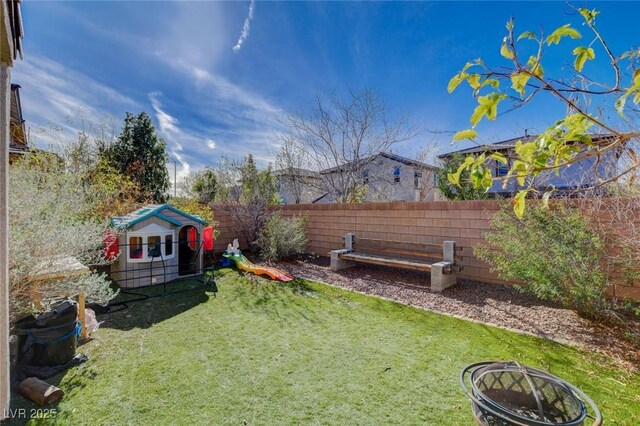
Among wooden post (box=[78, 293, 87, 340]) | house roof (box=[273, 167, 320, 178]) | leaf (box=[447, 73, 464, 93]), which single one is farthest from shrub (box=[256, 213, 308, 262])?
leaf (box=[447, 73, 464, 93])

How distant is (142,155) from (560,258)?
13.3m

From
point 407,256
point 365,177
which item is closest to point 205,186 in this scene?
point 365,177

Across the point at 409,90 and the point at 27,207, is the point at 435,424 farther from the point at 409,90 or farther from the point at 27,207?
the point at 409,90

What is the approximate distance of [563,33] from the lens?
102 centimetres

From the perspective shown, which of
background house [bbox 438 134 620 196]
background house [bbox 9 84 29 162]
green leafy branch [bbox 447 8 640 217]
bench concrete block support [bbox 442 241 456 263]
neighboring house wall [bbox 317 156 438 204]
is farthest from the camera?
neighboring house wall [bbox 317 156 438 204]

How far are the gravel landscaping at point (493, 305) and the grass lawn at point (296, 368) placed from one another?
385 mm

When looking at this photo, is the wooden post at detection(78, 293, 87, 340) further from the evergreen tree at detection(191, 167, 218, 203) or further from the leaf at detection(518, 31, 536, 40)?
the evergreen tree at detection(191, 167, 218, 203)

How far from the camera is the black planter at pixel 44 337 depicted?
2928mm

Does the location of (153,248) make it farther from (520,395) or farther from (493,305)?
(493,305)

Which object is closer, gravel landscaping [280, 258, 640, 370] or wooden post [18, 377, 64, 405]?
wooden post [18, 377, 64, 405]

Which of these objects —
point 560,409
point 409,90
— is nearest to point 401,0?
point 409,90

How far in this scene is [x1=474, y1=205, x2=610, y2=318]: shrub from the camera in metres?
A: 3.82

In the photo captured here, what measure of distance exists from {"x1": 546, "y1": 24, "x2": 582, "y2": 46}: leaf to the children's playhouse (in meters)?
5.86

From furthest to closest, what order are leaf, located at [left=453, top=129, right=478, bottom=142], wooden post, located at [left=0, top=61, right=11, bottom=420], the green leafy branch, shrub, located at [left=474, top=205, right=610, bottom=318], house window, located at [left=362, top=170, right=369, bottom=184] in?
house window, located at [left=362, top=170, right=369, bottom=184]
shrub, located at [left=474, top=205, right=610, bottom=318]
wooden post, located at [left=0, top=61, right=11, bottom=420]
leaf, located at [left=453, top=129, right=478, bottom=142]
the green leafy branch
